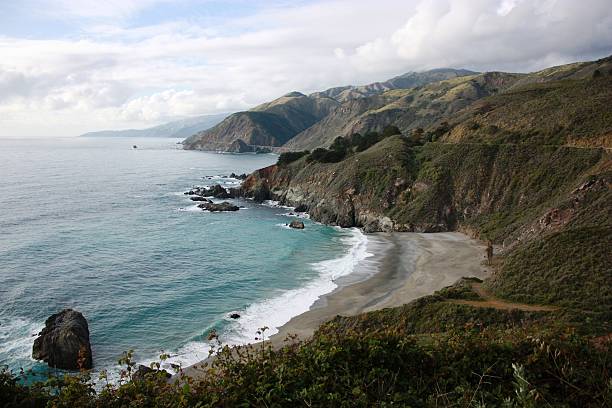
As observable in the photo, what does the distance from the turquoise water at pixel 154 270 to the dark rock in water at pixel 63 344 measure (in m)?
0.76

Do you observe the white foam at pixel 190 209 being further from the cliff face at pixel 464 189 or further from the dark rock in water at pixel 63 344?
the dark rock in water at pixel 63 344

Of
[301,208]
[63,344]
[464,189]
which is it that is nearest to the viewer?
[63,344]

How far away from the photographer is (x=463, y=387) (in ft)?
27.8

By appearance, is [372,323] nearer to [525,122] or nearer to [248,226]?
→ [248,226]

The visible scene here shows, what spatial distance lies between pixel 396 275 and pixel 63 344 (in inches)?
1089

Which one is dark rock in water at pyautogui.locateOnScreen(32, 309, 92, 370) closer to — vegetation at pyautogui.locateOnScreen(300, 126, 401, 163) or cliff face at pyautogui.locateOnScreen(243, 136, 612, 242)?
cliff face at pyautogui.locateOnScreen(243, 136, 612, 242)

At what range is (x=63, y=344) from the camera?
2605 cm

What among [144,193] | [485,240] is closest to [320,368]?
[485,240]

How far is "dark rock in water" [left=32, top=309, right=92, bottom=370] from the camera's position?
25766mm

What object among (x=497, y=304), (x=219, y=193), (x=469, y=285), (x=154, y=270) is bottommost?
(x=154, y=270)

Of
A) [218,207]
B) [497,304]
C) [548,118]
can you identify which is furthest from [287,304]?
[548,118]

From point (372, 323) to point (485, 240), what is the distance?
28798 millimetres

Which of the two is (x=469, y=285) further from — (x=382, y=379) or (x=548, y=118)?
(x=548, y=118)

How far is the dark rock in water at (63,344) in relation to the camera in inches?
1014
